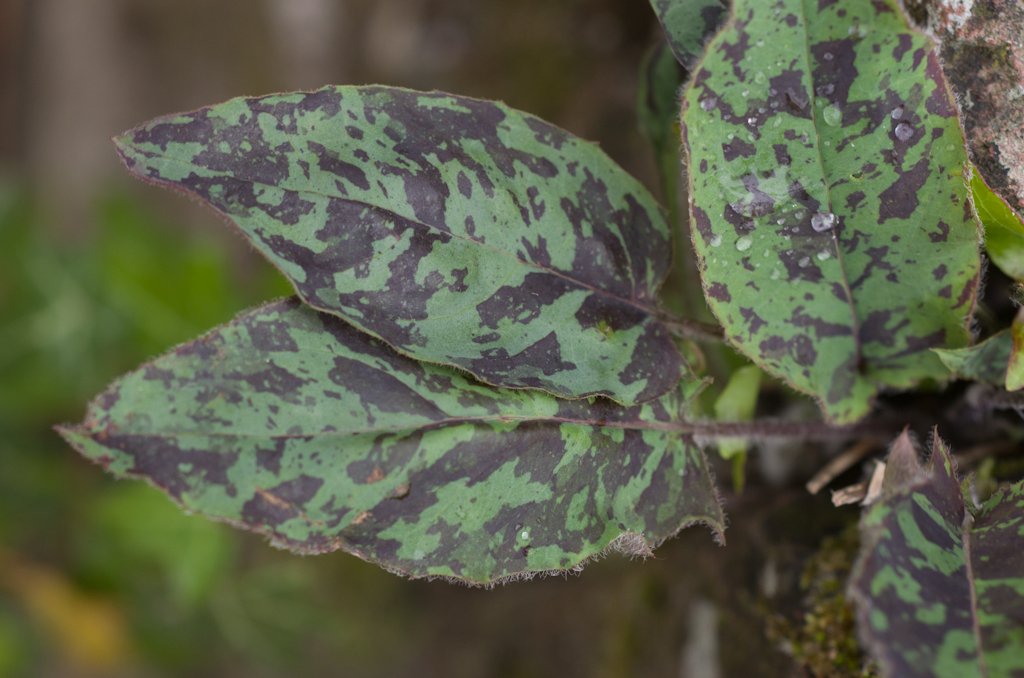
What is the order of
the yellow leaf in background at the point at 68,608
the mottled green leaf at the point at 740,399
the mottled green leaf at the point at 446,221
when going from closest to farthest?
the mottled green leaf at the point at 446,221 → the mottled green leaf at the point at 740,399 → the yellow leaf in background at the point at 68,608

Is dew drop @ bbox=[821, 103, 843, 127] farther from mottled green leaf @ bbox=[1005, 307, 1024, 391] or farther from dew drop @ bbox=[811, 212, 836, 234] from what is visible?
mottled green leaf @ bbox=[1005, 307, 1024, 391]

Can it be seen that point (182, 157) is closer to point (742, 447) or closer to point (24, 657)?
point (742, 447)

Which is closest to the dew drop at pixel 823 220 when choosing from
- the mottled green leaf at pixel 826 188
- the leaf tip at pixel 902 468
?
the mottled green leaf at pixel 826 188

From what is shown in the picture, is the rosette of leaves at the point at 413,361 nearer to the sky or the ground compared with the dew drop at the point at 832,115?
nearer to the ground

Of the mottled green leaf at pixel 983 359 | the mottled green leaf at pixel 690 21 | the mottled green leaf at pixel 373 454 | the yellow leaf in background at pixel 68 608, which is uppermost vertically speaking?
the mottled green leaf at pixel 690 21

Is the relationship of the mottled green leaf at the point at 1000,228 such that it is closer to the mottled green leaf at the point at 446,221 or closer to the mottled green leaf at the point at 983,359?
the mottled green leaf at the point at 983,359

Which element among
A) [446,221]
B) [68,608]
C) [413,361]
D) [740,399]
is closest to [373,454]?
[413,361]

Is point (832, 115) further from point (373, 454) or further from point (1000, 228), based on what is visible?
point (373, 454)
